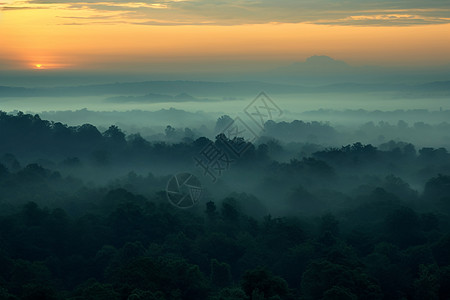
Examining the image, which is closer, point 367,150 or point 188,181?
point 188,181

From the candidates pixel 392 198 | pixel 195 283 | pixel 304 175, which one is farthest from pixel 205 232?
pixel 304 175

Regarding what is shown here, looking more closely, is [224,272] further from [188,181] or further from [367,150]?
[367,150]

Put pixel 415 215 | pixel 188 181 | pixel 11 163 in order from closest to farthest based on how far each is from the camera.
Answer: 1. pixel 415 215
2. pixel 188 181
3. pixel 11 163

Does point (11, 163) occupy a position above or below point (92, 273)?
above

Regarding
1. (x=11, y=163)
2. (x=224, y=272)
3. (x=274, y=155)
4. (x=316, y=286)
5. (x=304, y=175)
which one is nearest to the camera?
(x=316, y=286)

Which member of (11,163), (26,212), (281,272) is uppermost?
(11,163)

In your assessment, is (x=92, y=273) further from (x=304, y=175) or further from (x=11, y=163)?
(x=11, y=163)

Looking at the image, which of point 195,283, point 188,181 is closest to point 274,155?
point 188,181
